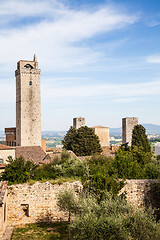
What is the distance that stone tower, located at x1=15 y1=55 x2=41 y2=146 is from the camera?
160ft

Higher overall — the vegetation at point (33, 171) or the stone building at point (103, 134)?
the stone building at point (103, 134)

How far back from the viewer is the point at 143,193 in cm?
1466

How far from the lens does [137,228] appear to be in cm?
948

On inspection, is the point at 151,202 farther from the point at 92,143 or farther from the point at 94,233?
the point at 92,143

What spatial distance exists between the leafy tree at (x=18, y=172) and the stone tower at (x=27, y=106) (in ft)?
107

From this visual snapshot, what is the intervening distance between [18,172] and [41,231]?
3647mm

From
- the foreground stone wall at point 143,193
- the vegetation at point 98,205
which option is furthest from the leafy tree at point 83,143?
the foreground stone wall at point 143,193

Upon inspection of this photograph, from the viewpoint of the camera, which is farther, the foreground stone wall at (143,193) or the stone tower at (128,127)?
the stone tower at (128,127)

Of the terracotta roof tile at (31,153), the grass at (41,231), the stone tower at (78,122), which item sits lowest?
the grass at (41,231)

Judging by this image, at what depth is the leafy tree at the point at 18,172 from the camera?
1516 cm

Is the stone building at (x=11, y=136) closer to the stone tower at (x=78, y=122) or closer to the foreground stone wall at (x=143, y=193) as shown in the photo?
the stone tower at (x=78, y=122)

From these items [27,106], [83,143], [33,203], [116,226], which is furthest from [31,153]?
[116,226]

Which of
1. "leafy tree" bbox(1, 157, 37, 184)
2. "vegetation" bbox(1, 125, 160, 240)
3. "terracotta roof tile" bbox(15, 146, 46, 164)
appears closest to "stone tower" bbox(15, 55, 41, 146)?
"terracotta roof tile" bbox(15, 146, 46, 164)

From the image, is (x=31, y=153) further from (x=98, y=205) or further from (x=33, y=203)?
(x=98, y=205)
